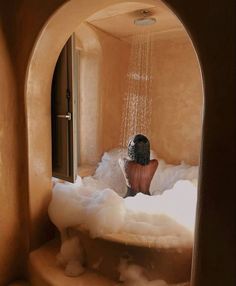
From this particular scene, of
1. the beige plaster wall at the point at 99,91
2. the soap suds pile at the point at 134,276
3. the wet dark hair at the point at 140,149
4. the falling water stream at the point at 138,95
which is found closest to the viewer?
the soap suds pile at the point at 134,276

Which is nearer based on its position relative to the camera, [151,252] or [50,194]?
[151,252]

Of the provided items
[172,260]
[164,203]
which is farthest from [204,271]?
[164,203]

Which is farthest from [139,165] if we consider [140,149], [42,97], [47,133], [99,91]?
[99,91]

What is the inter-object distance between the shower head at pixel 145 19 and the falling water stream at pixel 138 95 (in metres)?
0.72

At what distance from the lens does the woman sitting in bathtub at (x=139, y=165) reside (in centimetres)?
223

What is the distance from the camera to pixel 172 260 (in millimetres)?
1537

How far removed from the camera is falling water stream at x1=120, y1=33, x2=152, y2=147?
361cm

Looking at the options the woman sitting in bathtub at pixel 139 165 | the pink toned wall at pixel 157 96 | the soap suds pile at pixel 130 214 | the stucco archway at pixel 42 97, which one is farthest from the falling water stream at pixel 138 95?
the stucco archway at pixel 42 97

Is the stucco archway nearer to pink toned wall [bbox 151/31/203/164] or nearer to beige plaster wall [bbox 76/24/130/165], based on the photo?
beige plaster wall [bbox 76/24/130/165]

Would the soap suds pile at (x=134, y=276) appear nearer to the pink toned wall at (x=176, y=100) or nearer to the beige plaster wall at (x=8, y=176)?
the beige plaster wall at (x=8, y=176)

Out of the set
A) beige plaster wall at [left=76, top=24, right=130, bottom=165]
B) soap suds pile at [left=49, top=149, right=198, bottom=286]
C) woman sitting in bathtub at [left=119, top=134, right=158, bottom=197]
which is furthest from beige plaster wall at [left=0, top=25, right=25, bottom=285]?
beige plaster wall at [left=76, top=24, right=130, bottom=165]

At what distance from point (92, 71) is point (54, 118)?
4.59 ft

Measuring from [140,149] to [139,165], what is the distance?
0.15 metres

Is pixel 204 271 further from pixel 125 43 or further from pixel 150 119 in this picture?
pixel 125 43
